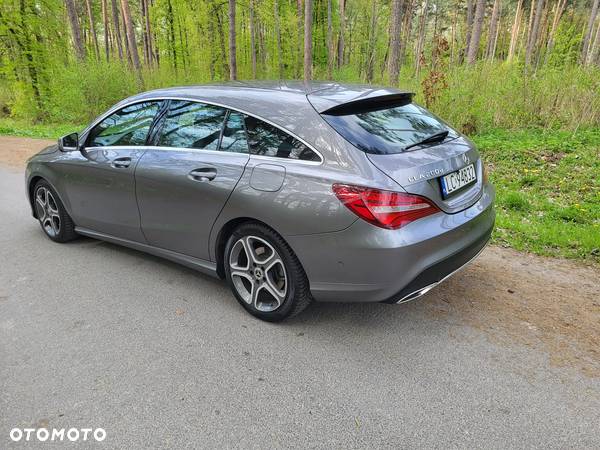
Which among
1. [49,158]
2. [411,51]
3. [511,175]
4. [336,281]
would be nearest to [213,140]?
[336,281]

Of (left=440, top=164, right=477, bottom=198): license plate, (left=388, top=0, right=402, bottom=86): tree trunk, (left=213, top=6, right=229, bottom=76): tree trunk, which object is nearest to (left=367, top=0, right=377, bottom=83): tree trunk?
(left=213, top=6, right=229, bottom=76): tree trunk

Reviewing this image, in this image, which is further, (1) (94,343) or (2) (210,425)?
(1) (94,343)

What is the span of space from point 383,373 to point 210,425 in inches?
41.1

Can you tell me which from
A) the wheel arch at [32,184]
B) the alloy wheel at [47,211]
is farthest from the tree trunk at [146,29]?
the alloy wheel at [47,211]

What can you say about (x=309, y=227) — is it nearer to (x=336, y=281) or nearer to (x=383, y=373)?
(x=336, y=281)

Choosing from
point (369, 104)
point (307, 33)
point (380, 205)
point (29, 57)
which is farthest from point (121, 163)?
point (29, 57)

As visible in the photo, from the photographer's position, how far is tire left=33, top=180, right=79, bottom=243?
470 centimetres

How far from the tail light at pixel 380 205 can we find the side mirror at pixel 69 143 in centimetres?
322

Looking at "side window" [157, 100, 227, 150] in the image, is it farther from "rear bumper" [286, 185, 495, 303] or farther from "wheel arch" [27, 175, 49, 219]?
"wheel arch" [27, 175, 49, 219]

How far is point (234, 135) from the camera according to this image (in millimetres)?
3195

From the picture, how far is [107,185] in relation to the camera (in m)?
4.02

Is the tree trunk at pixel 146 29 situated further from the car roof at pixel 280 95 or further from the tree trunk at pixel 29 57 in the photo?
the car roof at pixel 280 95

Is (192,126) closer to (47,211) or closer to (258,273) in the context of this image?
(258,273)

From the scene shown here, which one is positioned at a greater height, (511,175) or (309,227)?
(309,227)
